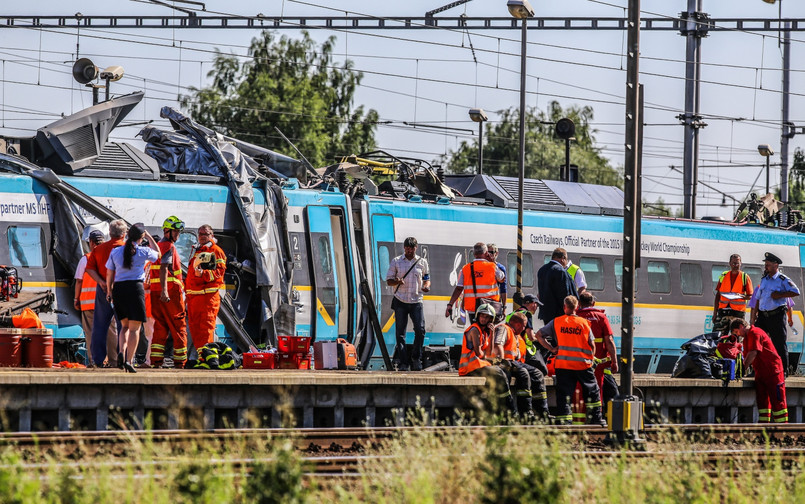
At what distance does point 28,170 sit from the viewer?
1773cm

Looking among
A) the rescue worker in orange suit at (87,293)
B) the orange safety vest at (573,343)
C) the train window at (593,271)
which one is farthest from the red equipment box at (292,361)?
the train window at (593,271)

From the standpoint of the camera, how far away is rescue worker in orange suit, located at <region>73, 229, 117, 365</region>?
16.1 metres

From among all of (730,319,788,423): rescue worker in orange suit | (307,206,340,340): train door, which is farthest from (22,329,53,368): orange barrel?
(730,319,788,423): rescue worker in orange suit

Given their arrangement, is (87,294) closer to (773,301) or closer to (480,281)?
(480,281)

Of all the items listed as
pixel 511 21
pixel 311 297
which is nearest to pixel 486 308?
pixel 311 297

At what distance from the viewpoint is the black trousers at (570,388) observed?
15492 millimetres

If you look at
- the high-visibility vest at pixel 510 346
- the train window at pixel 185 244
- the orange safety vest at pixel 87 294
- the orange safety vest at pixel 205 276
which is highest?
the train window at pixel 185 244

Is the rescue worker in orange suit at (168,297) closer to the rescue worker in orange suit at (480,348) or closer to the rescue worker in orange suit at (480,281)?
the rescue worker in orange suit at (480,348)

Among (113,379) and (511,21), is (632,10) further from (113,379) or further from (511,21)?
(511,21)

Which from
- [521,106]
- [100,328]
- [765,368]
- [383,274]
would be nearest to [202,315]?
[100,328]

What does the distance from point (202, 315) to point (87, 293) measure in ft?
4.61

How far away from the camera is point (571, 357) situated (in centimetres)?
1541

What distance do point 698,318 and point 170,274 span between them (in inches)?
490

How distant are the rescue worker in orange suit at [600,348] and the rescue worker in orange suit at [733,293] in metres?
4.36
